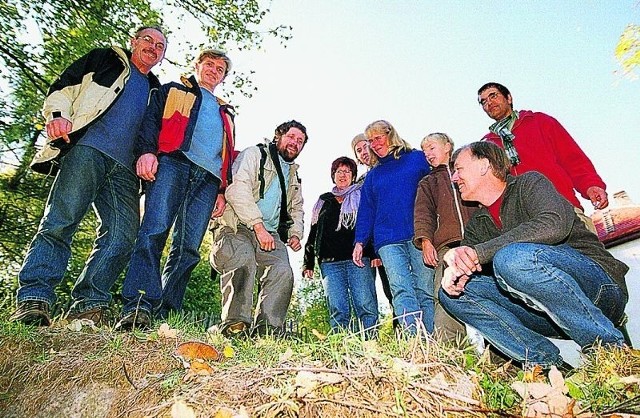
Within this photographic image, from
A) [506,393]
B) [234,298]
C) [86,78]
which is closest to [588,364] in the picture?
[506,393]

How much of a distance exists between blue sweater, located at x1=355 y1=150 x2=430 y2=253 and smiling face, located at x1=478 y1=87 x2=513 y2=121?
73 cm

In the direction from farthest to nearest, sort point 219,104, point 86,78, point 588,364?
1. point 219,104
2. point 86,78
3. point 588,364

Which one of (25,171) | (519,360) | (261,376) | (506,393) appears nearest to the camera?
(506,393)

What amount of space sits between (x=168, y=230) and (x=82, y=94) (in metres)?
1.25

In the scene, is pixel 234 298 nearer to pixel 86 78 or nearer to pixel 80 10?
pixel 86 78

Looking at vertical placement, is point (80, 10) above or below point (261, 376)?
above

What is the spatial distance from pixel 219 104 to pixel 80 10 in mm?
6278

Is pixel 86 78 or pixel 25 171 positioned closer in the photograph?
pixel 86 78

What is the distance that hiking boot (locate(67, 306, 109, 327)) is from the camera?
3.03 m

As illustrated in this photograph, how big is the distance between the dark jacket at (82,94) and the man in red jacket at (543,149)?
9.99 feet

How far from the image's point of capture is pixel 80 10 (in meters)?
8.70

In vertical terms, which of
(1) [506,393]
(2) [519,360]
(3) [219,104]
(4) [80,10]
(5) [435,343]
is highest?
(4) [80,10]

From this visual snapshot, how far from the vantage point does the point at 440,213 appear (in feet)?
12.4

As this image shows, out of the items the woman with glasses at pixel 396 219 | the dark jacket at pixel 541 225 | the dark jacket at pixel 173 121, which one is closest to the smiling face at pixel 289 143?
the dark jacket at pixel 173 121
